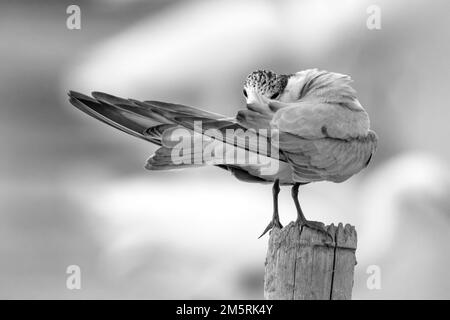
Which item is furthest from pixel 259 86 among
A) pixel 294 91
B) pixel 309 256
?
pixel 309 256

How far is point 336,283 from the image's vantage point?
13.0 ft

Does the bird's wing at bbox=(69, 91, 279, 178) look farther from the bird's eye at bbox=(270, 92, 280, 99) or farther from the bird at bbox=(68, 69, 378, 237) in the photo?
the bird's eye at bbox=(270, 92, 280, 99)

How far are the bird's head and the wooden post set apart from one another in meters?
1.26

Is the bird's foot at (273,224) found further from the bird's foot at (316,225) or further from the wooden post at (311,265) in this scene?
the wooden post at (311,265)

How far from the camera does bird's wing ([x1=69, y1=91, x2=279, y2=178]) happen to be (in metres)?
4.27

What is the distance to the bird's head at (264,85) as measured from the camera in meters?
5.04

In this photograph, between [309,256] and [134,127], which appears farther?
[134,127]

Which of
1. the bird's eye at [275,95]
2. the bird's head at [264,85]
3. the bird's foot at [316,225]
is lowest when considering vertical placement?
the bird's foot at [316,225]

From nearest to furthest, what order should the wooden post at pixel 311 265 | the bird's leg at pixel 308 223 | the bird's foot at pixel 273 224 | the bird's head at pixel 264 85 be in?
the wooden post at pixel 311 265
the bird's leg at pixel 308 223
the bird's foot at pixel 273 224
the bird's head at pixel 264 85

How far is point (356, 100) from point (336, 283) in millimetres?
1502

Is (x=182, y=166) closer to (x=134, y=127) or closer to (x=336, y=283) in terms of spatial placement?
(x=134, y=127)

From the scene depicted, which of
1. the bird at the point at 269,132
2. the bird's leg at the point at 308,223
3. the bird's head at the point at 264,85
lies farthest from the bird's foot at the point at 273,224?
the bird's head at the point at 264,85

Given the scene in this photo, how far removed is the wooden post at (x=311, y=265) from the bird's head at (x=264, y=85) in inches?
49.5

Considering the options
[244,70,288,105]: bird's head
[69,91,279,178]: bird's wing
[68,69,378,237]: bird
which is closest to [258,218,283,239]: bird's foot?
[68,69,378,237]: bird
